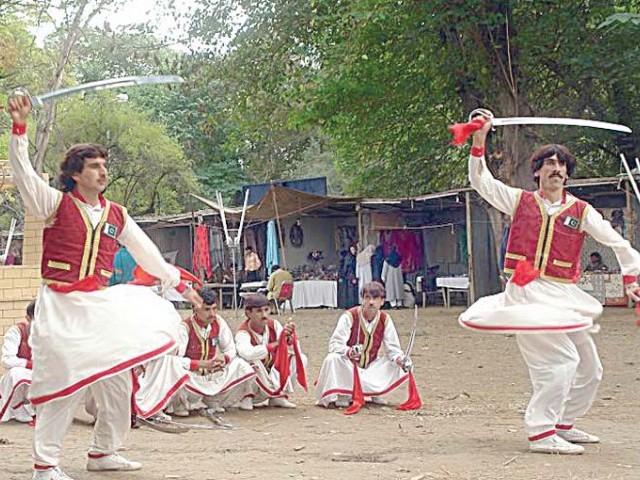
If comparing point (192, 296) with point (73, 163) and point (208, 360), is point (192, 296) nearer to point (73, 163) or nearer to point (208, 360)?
point (73, 163)

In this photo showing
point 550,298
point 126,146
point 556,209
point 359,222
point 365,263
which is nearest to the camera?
point 550,298

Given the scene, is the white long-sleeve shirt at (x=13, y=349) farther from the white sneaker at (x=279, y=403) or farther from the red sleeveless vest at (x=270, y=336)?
the white sneaker at (x=279, y=403)

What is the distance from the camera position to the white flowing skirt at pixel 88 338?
537cm

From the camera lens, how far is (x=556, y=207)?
6547 millimetres

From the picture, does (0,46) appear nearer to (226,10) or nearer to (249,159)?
(226,10)

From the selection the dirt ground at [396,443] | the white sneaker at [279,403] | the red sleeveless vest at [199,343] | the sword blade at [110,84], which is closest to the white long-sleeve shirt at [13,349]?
the dirt ground at [396,443]

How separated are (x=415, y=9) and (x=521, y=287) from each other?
1242cm

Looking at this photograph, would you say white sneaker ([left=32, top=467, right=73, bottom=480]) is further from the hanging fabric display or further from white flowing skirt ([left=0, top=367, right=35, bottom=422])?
the hanging fabric display

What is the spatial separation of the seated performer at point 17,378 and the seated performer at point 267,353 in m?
1.66

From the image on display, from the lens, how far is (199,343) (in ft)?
27.7

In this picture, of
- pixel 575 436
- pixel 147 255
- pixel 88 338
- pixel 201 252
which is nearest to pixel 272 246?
pixel 201 252

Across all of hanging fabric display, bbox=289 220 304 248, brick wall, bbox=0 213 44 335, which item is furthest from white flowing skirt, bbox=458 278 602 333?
hanging fabric display, bbox=289 220 304 248

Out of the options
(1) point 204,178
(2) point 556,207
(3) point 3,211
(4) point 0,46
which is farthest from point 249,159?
(2) point 556,207

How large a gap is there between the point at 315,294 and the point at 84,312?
17963 mm
